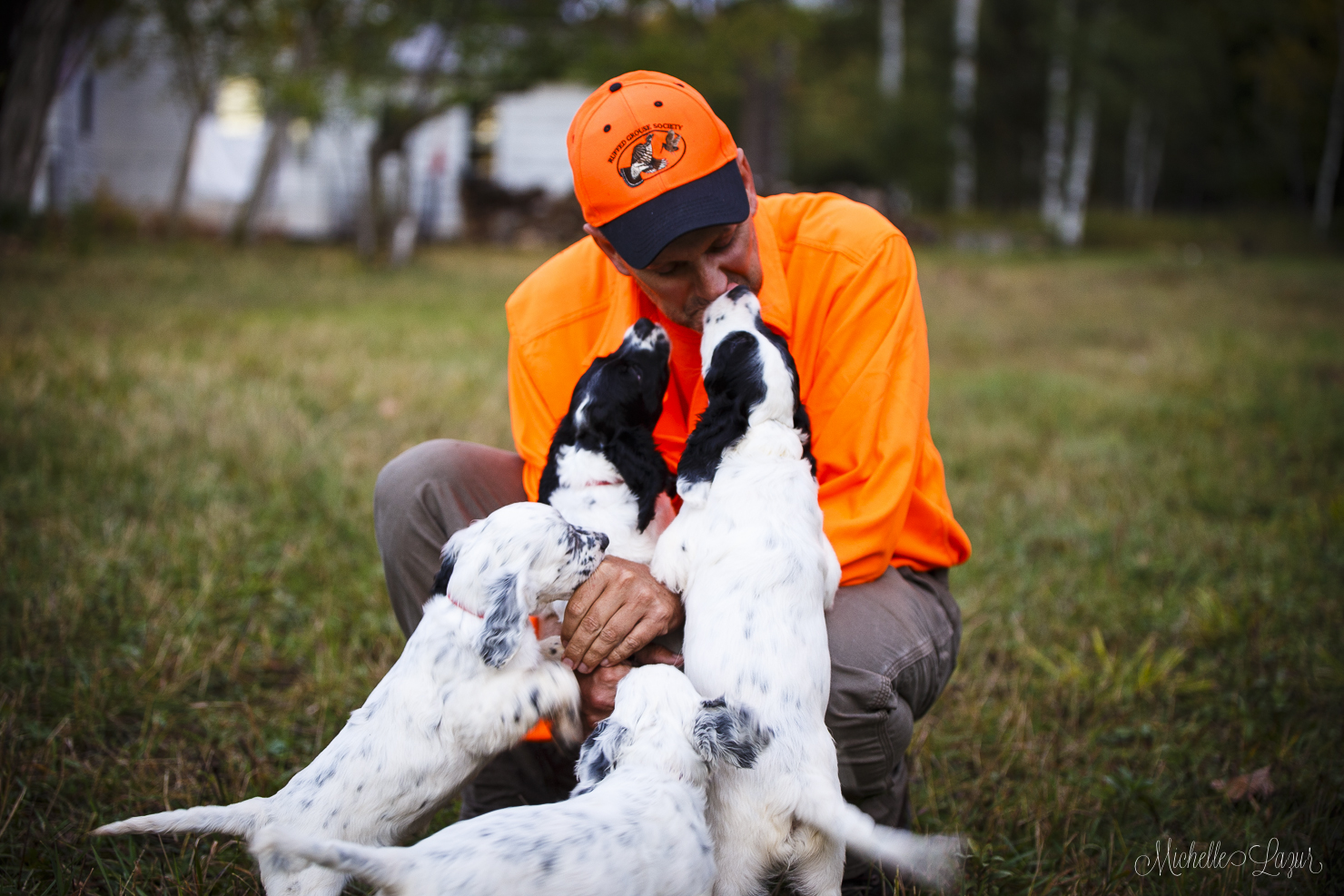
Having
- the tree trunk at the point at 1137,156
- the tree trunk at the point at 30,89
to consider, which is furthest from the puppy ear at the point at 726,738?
the tree trunk at the point at 1137,156

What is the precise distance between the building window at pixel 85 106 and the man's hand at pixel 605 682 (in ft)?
42.5

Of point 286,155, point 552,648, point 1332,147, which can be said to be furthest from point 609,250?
point 1332,147

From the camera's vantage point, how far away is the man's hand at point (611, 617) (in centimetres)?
217

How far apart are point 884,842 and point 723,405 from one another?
1045 millimetres

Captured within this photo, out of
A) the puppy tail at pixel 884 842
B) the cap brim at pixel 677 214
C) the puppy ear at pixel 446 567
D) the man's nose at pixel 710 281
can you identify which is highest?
the cap brim at pixel 677 214

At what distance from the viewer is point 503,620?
2.06m

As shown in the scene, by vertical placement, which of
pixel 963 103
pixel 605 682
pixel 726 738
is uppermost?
pixel 963 103

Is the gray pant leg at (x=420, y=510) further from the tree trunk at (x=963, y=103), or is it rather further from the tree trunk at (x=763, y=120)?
the tree trunk at (x=963, y=103)

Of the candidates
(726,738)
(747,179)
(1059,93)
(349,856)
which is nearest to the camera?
(349,856)

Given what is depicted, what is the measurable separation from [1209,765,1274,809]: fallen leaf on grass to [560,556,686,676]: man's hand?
5.28 ft

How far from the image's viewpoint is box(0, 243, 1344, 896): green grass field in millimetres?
2373

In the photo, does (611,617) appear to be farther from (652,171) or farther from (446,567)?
(652,171)

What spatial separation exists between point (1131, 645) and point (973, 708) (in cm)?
86

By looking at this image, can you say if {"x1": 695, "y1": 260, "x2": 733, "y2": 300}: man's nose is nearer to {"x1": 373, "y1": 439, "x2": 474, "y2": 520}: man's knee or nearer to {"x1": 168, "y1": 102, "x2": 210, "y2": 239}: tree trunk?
{"x1": 373, "y1": 439, "x2": 474, "y2": 520}: man's knee
